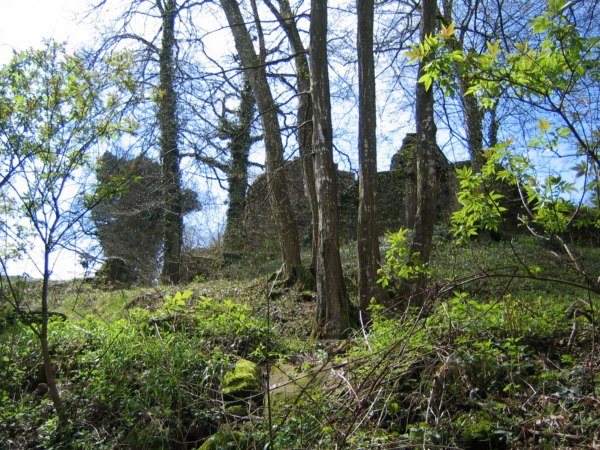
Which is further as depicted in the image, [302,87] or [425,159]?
[302,87]

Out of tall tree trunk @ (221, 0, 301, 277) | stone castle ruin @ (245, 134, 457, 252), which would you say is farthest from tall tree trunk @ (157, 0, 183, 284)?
stone castle ruin @ (245, 134, 457, 252)

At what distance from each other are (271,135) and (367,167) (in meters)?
3.03

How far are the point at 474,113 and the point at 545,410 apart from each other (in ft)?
25.5

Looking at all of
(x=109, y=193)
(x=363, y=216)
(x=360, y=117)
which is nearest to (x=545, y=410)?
(x=109, y=193)

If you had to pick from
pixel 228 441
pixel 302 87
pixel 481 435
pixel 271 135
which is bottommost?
pixel 228 441

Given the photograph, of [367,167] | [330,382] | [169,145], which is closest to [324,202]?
[367,167]

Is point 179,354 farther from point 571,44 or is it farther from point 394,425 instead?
point 571,44

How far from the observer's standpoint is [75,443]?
427 cm

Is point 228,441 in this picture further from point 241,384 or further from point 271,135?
point 271,135

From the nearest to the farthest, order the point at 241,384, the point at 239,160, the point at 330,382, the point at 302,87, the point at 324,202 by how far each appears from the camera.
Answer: the point at 330,382, the point at 241,384, the point at 324,202, the point at 302,87, the point at 239,160

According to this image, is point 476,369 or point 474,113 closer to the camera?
point 476,369

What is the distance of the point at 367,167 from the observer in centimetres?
822

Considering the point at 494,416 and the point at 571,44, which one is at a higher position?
the point at 571,44

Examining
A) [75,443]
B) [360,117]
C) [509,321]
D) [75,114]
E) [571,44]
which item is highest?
[360,117]
